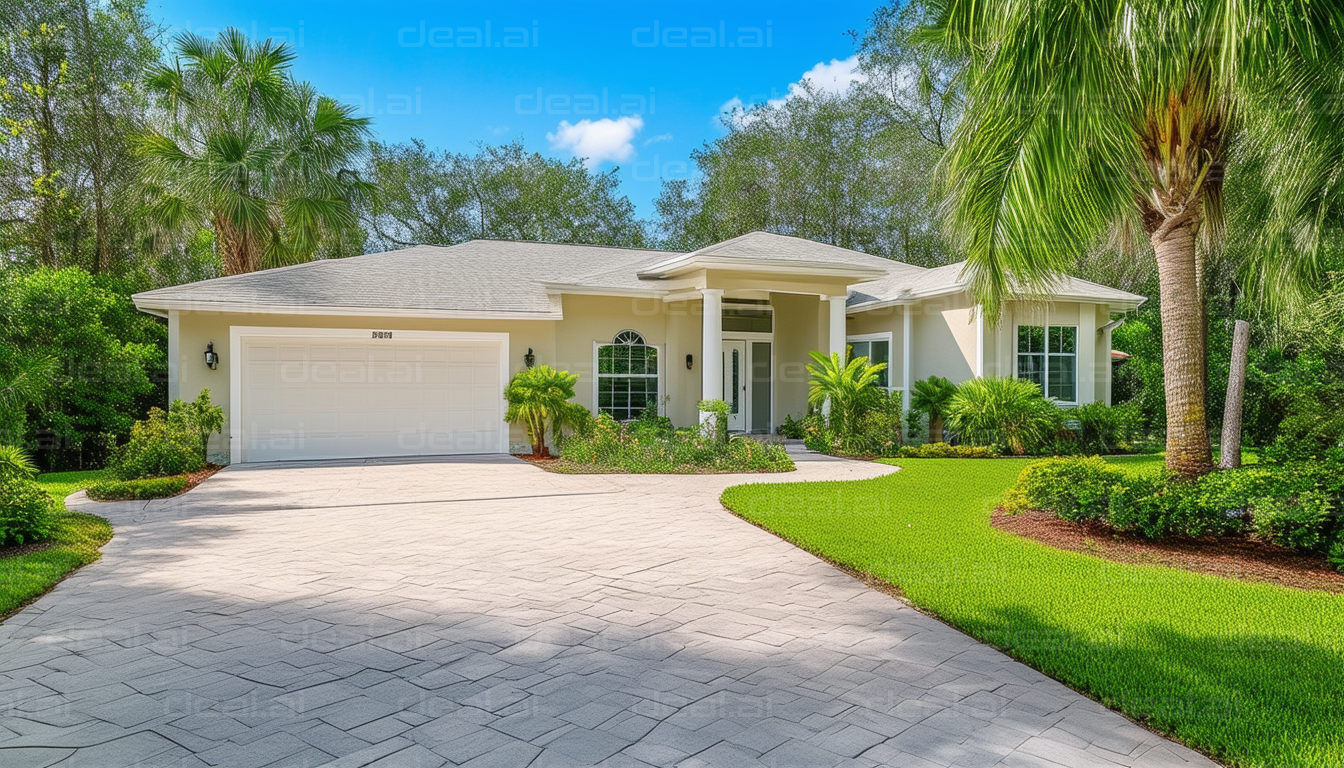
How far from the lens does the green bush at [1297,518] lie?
6082mm

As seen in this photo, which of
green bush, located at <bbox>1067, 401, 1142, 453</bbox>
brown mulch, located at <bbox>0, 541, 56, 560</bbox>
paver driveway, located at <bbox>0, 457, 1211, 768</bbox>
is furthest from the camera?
green bush, located at <bbox>1067, 401, 1142, 453</bbox>

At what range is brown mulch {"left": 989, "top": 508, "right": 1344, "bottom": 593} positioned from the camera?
5.99m

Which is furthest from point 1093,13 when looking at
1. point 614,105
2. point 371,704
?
point 614,105

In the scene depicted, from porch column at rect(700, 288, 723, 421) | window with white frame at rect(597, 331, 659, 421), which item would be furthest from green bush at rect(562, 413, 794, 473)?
window with white frame at rect(597, 331, 659, 421)

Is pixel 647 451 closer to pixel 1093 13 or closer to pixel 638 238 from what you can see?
pixel 1093 13

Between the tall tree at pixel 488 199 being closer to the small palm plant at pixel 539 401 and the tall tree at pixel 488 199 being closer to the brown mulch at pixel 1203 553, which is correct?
the small palm plant at pixel 539 401

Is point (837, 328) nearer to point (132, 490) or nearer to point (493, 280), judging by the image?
point (493, 280)

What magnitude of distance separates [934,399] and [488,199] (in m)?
22.3

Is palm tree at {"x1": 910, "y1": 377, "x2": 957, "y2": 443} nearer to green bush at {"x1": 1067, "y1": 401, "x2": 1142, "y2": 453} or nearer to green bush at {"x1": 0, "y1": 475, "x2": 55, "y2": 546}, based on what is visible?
green bush at {"x1": 1067, "y1": 401, "x2": 1142, "y2": 453}

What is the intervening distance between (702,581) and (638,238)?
28.1m

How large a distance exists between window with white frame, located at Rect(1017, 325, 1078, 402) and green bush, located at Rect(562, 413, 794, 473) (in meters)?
6.57

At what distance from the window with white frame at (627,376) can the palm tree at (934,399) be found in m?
5.42

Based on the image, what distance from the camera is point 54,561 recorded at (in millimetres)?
6117

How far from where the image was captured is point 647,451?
12.7 metres
